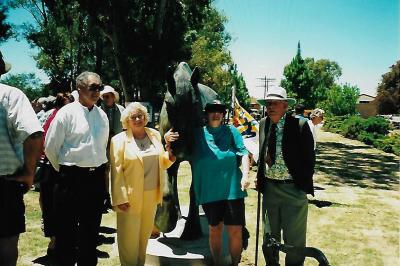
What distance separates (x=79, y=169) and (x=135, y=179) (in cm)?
56

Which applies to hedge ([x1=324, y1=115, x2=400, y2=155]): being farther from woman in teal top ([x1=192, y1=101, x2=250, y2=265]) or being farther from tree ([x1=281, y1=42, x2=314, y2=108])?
tree ([x1=281, y1=42, x2=314, y2=108])

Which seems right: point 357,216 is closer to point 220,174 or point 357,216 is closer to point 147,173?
point 220,174

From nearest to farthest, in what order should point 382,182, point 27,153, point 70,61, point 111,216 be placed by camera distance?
point 27,153 → point 111,216 → point 382,182 → point 70,61

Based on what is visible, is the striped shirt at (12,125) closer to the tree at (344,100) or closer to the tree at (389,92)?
the tree at (344,100)

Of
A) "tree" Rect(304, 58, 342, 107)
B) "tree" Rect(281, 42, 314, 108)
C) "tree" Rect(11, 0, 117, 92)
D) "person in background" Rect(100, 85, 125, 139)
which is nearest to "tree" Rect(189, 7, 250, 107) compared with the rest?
"tree" Rect(11, 0, 117, 92)

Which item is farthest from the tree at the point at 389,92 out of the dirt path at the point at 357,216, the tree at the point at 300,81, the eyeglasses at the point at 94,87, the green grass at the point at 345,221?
the eyeglasses at the point at 94,87

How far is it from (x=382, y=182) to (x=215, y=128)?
9.62m

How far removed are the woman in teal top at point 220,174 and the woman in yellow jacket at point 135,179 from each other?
41 cm

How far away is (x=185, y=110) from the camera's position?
3990 mm

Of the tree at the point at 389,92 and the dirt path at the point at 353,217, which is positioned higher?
the tree at the point at 389,92

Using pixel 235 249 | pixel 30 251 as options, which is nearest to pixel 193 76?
pixel 235 249

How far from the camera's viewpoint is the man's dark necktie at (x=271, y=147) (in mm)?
3777

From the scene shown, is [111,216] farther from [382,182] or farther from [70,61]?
[70,61]

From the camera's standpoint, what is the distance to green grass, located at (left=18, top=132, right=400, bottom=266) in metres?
5.14
